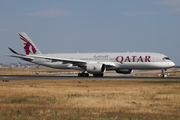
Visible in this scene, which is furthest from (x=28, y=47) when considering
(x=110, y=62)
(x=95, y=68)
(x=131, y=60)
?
(x=131, y=60)

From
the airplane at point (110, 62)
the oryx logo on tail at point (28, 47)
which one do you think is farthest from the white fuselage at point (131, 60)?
the oryx logo on tail at point (28, 47)

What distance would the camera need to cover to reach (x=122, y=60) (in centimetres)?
4916

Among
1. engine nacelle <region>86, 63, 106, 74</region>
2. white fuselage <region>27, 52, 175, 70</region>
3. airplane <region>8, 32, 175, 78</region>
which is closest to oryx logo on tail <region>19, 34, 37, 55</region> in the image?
airplane <region>8, 32, 175, 78</region>

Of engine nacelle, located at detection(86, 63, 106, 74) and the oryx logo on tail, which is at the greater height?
the oryx logo on tail

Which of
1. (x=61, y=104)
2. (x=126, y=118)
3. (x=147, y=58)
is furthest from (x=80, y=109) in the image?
(x=147, y=58)

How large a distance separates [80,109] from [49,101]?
12.2 ft

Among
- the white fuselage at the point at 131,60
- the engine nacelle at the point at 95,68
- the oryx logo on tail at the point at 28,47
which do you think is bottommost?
the engine nacelle at the point at 95,68

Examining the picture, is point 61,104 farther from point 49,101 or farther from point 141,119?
point 141,119

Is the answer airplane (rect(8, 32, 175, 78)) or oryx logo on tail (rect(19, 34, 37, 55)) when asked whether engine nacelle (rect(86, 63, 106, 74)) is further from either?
oryx logo on tail (rect(19, 34, 37, 55))

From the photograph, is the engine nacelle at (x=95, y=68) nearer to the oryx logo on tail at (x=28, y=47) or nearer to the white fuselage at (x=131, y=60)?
the white fuselage at (x=131, y=60)

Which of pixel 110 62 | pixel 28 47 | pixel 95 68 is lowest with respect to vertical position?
pixel 95 68

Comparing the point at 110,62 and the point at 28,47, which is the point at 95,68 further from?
the point at 28,47

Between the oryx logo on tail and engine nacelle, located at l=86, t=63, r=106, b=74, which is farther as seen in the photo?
the oryx logo on tail

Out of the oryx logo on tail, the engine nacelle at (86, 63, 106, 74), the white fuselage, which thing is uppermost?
the oryx logo on tail
